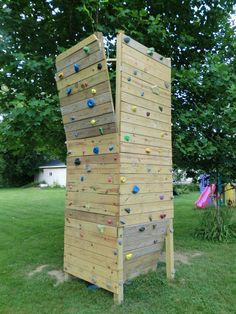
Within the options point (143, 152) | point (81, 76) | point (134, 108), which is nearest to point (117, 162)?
point (143, 152)

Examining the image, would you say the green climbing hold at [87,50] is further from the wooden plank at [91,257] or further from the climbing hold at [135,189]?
the wooden plank at [91,257]

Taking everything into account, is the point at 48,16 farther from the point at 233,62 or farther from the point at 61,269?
the point at 61,269

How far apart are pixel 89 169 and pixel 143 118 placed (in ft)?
3.03

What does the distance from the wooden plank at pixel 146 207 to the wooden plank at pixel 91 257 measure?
558mm

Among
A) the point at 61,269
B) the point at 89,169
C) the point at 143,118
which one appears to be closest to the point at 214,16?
the point at 143,118

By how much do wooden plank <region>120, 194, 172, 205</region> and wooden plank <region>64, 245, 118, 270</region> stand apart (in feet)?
2.23

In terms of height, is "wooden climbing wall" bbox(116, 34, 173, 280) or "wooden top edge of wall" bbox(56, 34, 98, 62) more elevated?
"wooden top edge of wall" bbox(56, 34, 98, 62)

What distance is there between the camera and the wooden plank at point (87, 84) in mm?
3592

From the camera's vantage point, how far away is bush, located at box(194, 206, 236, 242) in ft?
21.1

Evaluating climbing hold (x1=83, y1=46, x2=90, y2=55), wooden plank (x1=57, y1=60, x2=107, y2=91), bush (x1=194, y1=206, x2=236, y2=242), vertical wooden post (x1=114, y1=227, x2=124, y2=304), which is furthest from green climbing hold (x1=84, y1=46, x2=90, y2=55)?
bush (x1=194, y1=206, x2=236, y2=242)

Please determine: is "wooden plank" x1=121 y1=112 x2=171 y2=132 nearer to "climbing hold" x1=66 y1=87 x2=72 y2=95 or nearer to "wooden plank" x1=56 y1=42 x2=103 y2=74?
"wooden plank" x1=56 y1=42 x2=103 y2=74

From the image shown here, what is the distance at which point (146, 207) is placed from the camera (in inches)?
152

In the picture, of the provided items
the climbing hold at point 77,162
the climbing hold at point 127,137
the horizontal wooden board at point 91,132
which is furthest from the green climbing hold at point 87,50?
the climbing hold at point 77,162

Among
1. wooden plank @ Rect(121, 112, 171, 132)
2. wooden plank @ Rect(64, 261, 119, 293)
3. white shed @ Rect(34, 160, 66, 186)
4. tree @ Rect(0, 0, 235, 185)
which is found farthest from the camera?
white shed @ Rect(34, 160, 66, 186)
